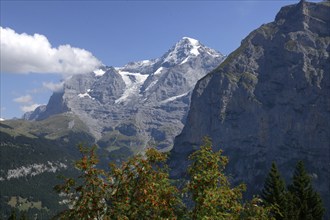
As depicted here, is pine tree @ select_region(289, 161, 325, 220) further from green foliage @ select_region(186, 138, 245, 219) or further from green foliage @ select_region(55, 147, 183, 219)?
green foliage @ select_region(55, 147, 183, 219)

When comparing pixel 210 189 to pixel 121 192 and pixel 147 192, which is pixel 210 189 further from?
pixel 121 192

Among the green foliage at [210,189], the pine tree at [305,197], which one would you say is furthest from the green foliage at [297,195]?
the green foliage at [210,189]

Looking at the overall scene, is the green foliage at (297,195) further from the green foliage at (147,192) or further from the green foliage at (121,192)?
the green foliage at (121,192)

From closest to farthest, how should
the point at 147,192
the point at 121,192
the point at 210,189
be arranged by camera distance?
the point at 147,192
the point at 121,192
the point at 210,189

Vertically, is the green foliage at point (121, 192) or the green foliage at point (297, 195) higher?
the green foliage at point (121, 192)

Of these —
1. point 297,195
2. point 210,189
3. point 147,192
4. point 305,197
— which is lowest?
point 305,197

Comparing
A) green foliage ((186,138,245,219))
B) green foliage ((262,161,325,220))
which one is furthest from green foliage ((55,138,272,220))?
green foliage ((262,161,325,220))

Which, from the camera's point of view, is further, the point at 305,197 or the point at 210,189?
the point at 305,197

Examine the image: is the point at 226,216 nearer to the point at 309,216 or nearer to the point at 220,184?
the point at 220,184

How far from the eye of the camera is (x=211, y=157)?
1677 cm

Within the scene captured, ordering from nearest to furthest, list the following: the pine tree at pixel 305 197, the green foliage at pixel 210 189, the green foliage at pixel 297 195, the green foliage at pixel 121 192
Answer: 1. the green foliage at pixel 121 192
2. the green foliage at pixel 210 189
3. the green foliage at pixel 297 195
4. the pine tree at pixel 305 197

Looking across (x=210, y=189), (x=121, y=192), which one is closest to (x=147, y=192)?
(x=121, y=192)

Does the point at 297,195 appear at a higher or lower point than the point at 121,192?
lower

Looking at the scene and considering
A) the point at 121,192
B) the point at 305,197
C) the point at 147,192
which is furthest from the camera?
the point at 305,197
